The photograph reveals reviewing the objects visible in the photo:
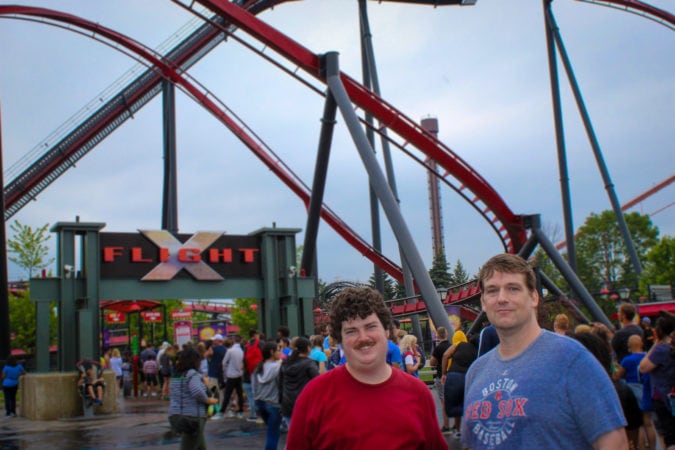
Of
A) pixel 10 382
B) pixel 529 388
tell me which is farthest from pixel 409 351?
pixel 10 382

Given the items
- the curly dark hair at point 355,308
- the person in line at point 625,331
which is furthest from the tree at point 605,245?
the curly dark hair at point 355,308

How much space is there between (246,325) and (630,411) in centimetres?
5573

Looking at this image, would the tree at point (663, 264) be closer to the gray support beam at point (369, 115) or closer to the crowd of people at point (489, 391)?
the gray support beam at point (369, 115)

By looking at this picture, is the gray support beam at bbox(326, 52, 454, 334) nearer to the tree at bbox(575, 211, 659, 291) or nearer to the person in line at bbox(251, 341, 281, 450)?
the person in line at bbox(251, 341, 281, 450)

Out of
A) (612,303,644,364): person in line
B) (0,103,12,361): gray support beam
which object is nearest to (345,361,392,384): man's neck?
(612,303,644,364): person in line

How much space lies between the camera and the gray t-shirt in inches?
94.6

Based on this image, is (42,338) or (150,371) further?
(150,371)

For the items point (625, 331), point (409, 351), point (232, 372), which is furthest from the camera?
point (232, 372)

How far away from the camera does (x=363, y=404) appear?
281 cm

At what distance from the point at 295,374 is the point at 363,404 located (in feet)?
15.9

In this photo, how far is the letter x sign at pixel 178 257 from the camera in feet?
66.7

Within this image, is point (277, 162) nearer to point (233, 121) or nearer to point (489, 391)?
point (233, 121)

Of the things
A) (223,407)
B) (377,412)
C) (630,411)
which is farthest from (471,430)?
(223,407)

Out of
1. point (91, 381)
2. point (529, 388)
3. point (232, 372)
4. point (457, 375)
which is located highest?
point (529, 388)
